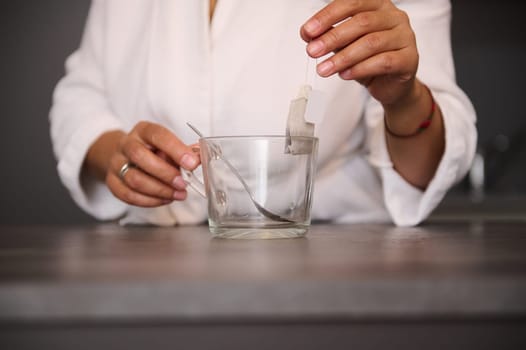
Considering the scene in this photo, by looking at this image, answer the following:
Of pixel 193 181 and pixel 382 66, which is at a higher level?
pixel 382 66

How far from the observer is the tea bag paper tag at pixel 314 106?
28.9 inches

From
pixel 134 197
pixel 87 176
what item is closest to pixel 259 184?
pixel 134 197

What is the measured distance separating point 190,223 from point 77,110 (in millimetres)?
295

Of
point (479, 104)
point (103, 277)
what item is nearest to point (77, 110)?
point (103, 277)

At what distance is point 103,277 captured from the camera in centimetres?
40

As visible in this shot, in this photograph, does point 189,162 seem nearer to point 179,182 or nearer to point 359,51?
point 179,182

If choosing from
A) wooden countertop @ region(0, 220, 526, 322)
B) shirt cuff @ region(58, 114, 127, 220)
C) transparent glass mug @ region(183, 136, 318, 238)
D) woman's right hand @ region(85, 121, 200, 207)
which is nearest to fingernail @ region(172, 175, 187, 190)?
woman's right hand @ region(85, 121, 200, 207)

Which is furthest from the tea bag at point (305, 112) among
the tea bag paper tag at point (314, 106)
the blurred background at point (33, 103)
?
the blurred background at point (33, 103)

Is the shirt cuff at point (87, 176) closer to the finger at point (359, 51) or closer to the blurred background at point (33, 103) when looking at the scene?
the finger at point (359, 51)

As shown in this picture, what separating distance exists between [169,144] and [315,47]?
0.77 feet

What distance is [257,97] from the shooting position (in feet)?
3.45

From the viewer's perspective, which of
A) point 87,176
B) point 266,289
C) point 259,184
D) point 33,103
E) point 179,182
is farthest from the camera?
point 33,103

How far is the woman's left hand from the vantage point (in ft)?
2.38

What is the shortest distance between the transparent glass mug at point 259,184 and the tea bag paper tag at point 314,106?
0.18 feet
